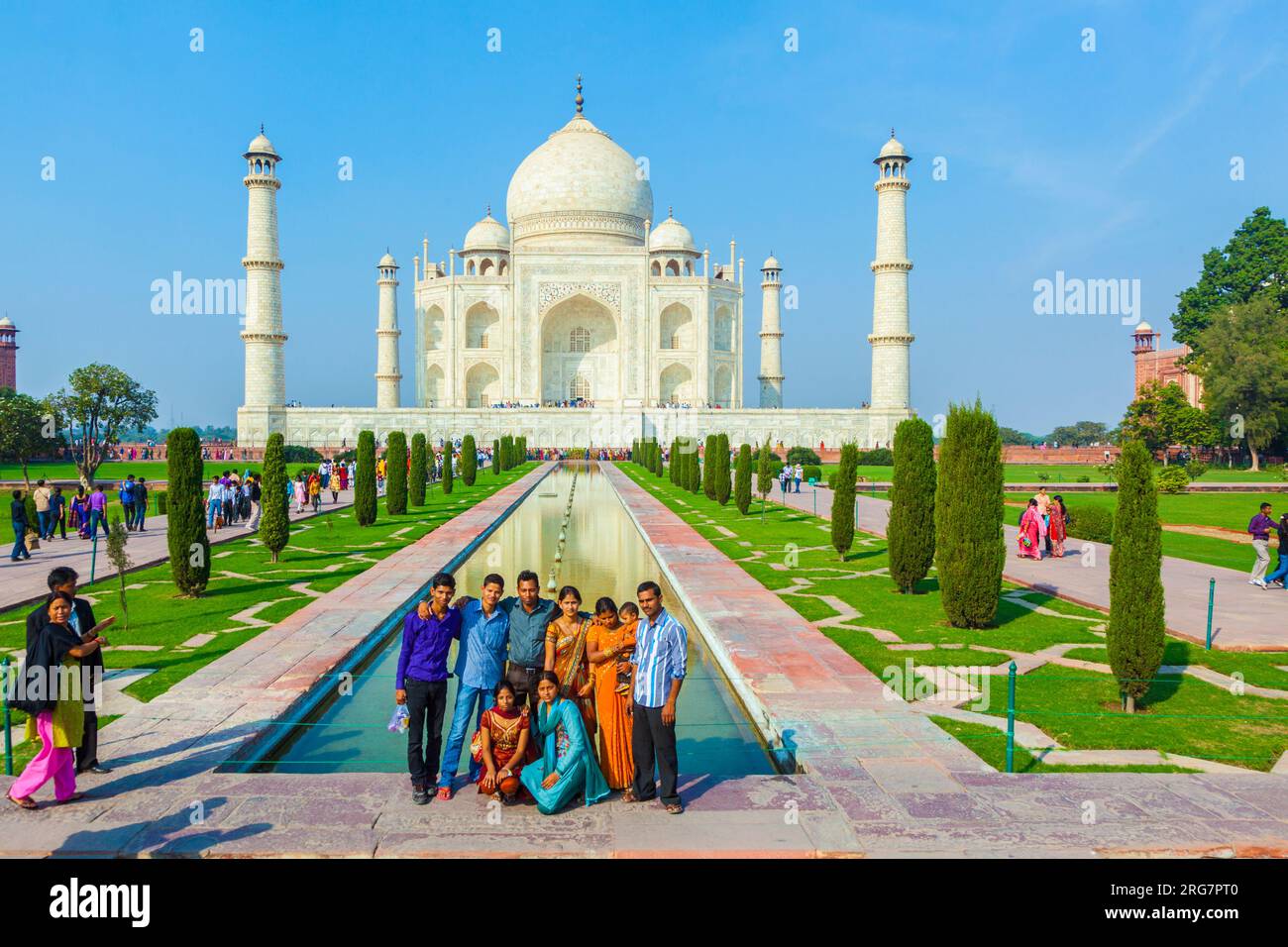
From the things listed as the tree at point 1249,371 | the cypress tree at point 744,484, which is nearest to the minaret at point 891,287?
the tree at point 1249,371

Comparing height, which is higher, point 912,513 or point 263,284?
point 263,284

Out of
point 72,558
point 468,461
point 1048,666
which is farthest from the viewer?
point 468,461

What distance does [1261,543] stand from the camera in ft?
28.1

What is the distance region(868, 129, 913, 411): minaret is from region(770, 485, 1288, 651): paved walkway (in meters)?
23.6

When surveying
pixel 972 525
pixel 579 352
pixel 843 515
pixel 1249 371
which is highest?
pixel 579 352

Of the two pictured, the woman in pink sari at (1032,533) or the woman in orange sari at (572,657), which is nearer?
the woman in orange sari at (572,657)

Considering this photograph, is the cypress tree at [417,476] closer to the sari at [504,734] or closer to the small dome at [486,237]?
the sari at [504,734]

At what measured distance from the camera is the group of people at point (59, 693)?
3.63 metres

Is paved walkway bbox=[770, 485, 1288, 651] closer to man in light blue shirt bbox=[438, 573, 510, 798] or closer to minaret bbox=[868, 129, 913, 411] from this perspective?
man in light blue shirt bbox=[438, 573, 510, 798]

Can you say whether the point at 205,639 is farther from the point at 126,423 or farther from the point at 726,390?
the point at 726,390

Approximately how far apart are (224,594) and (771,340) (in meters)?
37.3

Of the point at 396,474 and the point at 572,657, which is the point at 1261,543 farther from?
the point at 396,474

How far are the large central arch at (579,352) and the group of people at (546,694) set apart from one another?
39.2 m

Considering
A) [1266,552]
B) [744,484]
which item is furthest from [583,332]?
[1266,552]
